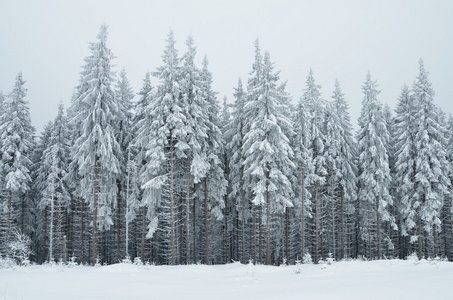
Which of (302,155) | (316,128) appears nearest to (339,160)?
(316,128)

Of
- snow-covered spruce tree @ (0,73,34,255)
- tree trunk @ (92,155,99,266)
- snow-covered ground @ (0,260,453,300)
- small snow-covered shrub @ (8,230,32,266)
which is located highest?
snow-covered spruce tree @ (0,73,34,255)

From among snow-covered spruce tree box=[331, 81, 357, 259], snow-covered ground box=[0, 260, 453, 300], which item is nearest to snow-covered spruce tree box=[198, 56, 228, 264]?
snow-covered ground box=[0, 260, 453, 300]

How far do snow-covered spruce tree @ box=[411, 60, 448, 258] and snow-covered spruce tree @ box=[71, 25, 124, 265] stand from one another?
93.0ft

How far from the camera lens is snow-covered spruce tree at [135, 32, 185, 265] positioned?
2623 centimetres

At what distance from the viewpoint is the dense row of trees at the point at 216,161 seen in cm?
2730

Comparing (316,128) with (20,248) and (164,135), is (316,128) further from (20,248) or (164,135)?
(20,248)

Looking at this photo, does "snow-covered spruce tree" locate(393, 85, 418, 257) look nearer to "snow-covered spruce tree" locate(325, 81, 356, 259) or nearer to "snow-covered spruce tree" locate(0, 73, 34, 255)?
"snow-covered spruce tree" locate(325, 81, 356, 259)

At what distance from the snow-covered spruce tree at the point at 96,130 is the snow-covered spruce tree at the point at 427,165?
→ 28341 mm

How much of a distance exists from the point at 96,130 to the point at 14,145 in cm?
1215

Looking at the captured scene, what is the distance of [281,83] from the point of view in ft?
104

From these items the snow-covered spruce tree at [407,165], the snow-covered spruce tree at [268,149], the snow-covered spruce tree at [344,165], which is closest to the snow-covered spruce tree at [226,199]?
the snow-covered spruce tree at [268,149]

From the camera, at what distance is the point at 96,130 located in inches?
1057

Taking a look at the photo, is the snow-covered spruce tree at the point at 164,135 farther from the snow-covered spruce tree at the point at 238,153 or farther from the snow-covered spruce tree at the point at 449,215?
the snow-covered spruce tree at the point at 449,215

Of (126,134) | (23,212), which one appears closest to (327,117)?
(126,134)
